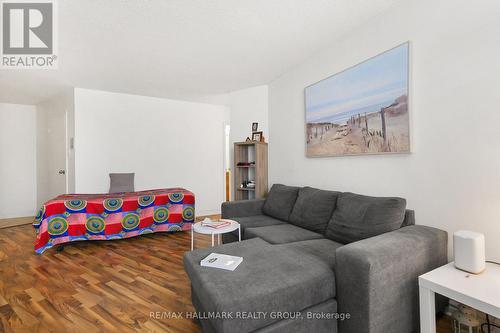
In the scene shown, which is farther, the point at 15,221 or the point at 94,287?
the point at 15,221

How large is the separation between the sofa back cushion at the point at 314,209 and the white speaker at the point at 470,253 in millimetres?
1051

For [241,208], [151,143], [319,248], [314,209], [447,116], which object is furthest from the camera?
[151,143]

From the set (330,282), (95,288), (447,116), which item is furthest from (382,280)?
(95,288)

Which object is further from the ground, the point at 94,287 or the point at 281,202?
the point at 281,202

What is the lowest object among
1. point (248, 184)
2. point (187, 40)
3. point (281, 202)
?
point (281, 202)

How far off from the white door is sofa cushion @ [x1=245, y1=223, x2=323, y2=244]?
411cm

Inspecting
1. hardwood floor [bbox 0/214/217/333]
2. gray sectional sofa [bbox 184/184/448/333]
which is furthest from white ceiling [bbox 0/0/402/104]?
hardwood floor [bbox 0/214/217/333]

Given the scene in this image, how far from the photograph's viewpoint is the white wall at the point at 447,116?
1.54 m

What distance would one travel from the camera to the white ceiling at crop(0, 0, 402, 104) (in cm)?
205

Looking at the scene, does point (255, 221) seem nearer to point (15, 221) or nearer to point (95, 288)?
point (95, 288)

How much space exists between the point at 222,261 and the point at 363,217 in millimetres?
1188

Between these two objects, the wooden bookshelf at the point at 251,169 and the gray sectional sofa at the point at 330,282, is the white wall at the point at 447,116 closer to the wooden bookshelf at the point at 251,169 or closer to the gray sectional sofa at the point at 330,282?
the gray sectional sofa at the point at 330,282

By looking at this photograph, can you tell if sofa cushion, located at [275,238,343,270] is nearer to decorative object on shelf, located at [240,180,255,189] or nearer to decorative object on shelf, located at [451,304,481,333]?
decorative object on shelf, located at [451,304,481,333]

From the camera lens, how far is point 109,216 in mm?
3410
